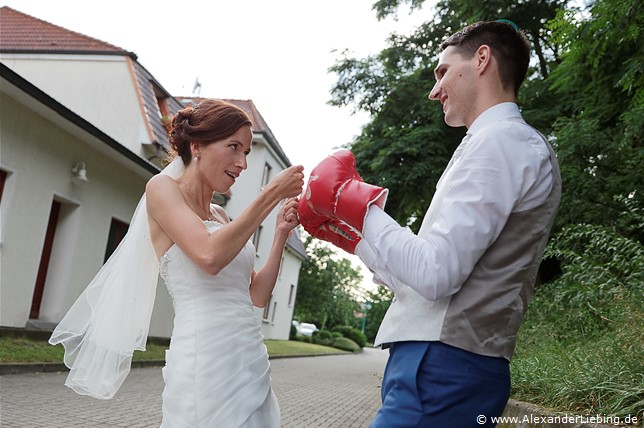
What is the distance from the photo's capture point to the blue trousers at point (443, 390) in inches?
64.9

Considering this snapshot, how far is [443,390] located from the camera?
1.65 meters

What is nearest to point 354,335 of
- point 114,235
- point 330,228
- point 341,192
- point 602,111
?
point 114,235

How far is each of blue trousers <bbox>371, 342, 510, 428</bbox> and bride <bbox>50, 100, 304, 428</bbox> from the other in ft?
3.31

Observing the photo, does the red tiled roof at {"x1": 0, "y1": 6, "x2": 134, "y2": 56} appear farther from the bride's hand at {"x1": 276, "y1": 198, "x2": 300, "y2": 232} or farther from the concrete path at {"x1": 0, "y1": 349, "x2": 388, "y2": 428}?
the bride's hand at {"x1": 276, "y1": 198, "x2": 300, "y2": 232}

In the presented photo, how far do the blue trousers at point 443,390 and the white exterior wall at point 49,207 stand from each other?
34.1 ft

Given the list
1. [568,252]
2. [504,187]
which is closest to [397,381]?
[504,187]

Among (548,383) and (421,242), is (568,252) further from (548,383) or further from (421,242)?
(421,242)

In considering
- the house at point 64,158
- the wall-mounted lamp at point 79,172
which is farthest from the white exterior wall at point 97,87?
the wall-mounted lamp at point 79,172

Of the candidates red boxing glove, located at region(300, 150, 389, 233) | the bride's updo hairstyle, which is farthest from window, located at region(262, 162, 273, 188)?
red boxing glove, located at region(300, 150, 389, 233)

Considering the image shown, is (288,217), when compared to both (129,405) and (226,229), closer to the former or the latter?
(226,229)

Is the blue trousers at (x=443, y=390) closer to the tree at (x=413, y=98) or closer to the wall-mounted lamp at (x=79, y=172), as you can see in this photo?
the tree at (x=413, y=98)

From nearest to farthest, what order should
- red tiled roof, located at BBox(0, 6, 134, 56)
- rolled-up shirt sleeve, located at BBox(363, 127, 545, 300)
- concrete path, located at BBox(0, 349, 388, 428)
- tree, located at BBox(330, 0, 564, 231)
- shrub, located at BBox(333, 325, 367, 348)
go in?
rolled-up shirt sleeve, located at BBox(363, 127, 545, 300) → concrete path, located at BBox(0, 349, 388, 428) → tree, located at BBox(330, 0, 564, 231) → red tiled roof, located at BBox(0, 6, 134, 56) → shrub, located at BBox(333, 325, 367, 348)

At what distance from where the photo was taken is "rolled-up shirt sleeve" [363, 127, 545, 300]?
160 cm

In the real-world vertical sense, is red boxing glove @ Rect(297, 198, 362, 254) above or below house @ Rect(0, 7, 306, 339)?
below
